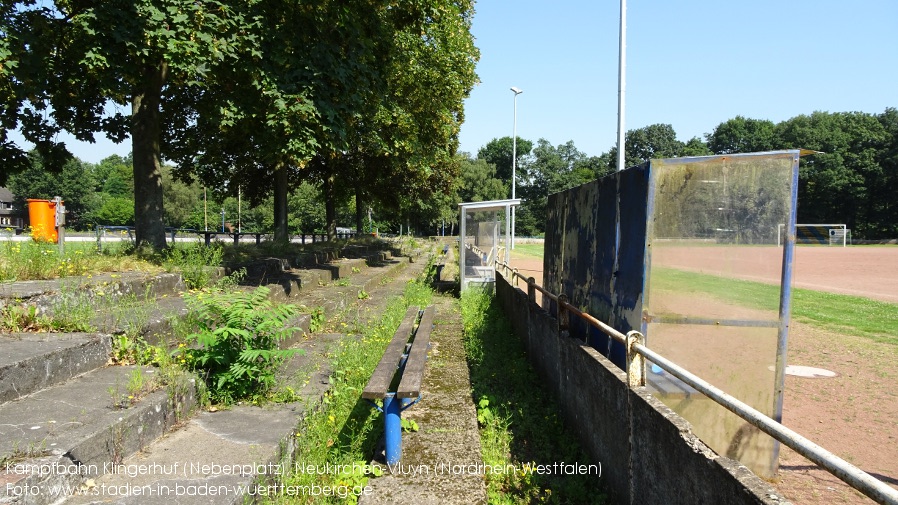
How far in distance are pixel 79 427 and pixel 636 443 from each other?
3018 millimetres

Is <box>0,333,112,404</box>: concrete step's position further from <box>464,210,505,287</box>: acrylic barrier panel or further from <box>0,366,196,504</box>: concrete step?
<box>464,210,505,287</box>: acrylic barrier panel

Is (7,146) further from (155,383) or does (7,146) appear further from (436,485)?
(436,485)

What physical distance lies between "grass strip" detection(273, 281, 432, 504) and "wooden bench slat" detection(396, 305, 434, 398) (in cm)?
Result: 55

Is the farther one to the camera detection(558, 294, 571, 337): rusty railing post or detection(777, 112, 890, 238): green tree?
detection(777, 112, 890, 238): green tree

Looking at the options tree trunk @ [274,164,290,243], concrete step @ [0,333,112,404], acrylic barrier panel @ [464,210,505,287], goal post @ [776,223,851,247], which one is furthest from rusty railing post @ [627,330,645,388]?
goal post @ [776,223,851,247]

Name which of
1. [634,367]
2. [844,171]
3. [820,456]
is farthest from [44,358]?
[844,171]

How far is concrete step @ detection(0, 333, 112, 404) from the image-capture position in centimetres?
319

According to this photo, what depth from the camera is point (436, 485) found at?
3.42m

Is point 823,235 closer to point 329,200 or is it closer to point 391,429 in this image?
point 329,200

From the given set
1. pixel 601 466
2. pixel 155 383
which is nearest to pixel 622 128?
pixel 601 466

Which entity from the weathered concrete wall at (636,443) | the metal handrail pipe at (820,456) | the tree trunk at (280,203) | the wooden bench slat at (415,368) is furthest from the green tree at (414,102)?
the metal handrail pipe at (820,456)

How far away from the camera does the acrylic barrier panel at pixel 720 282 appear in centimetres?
379

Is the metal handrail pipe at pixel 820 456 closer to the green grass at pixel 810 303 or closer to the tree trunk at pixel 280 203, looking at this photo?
the green grass at pixel 810 303

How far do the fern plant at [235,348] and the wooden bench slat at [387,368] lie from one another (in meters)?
0.71
